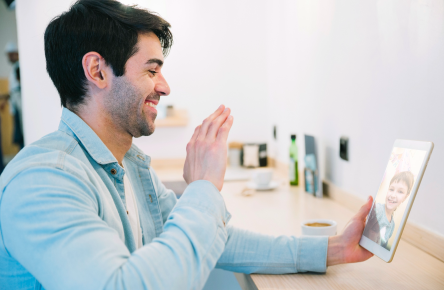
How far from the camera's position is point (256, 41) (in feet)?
9.02

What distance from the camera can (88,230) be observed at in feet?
2.00

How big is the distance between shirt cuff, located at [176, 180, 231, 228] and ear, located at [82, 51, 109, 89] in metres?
0.35

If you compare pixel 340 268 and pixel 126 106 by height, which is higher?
pixel 126 106

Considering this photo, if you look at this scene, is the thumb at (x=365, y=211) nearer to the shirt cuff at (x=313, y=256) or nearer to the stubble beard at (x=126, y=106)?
the shirt cuff at (x=313, y=256)

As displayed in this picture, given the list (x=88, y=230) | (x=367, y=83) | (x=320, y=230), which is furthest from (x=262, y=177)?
(x=88, y=230)

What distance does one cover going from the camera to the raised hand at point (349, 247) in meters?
0.89

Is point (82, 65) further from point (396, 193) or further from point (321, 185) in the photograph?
point (321, 185)

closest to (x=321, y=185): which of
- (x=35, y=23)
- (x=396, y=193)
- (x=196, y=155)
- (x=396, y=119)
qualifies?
(x=396, y=119)

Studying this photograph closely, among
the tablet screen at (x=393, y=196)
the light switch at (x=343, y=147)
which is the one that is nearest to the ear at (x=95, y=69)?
the tablet screen at (x=393, y=196)

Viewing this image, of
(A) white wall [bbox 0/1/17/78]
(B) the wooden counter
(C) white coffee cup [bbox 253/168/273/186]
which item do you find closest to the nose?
(B) the wooden counter

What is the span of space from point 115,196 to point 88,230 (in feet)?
0.86

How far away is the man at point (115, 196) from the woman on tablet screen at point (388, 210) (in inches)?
Answer: 1.7

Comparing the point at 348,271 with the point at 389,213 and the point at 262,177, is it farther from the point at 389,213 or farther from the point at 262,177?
the point at 262,177

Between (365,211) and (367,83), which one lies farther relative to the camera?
Result: (367,83)
